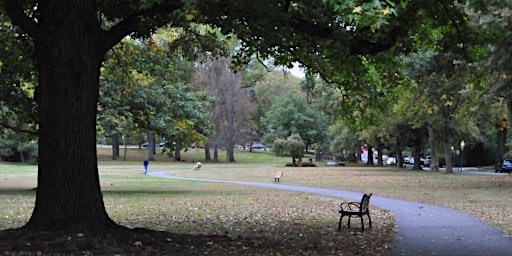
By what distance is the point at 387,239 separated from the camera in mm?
10336

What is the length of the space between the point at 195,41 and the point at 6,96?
982cm

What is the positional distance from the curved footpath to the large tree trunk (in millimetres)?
5079

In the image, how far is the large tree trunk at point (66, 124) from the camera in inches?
350

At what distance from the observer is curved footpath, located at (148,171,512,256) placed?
909 cm

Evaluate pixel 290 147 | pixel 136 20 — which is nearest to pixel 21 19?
pixel 136 20

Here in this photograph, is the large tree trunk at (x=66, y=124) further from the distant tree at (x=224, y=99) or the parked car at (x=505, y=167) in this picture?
the distant tree at (x=224, y=99)

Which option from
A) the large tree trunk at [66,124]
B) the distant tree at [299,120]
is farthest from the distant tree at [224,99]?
the large tree trunk at [66,124]

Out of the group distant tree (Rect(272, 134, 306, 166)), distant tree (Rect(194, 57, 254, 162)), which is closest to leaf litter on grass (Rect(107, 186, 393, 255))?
distant tree (Rect(272, 134, 306, 166))

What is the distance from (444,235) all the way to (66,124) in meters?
7.41

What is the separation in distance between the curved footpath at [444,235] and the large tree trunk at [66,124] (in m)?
5.08

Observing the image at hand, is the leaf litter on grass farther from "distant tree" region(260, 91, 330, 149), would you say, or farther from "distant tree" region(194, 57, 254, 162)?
"distant tree" region(260, 91, 330, 149)

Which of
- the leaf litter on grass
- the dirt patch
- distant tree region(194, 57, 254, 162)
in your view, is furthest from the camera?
distant tree region(194, 57, 254, 162)

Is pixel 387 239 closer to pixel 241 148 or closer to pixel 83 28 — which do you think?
pixel 83 28

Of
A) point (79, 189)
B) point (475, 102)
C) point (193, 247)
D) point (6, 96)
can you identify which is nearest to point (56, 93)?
point (79, 189)
